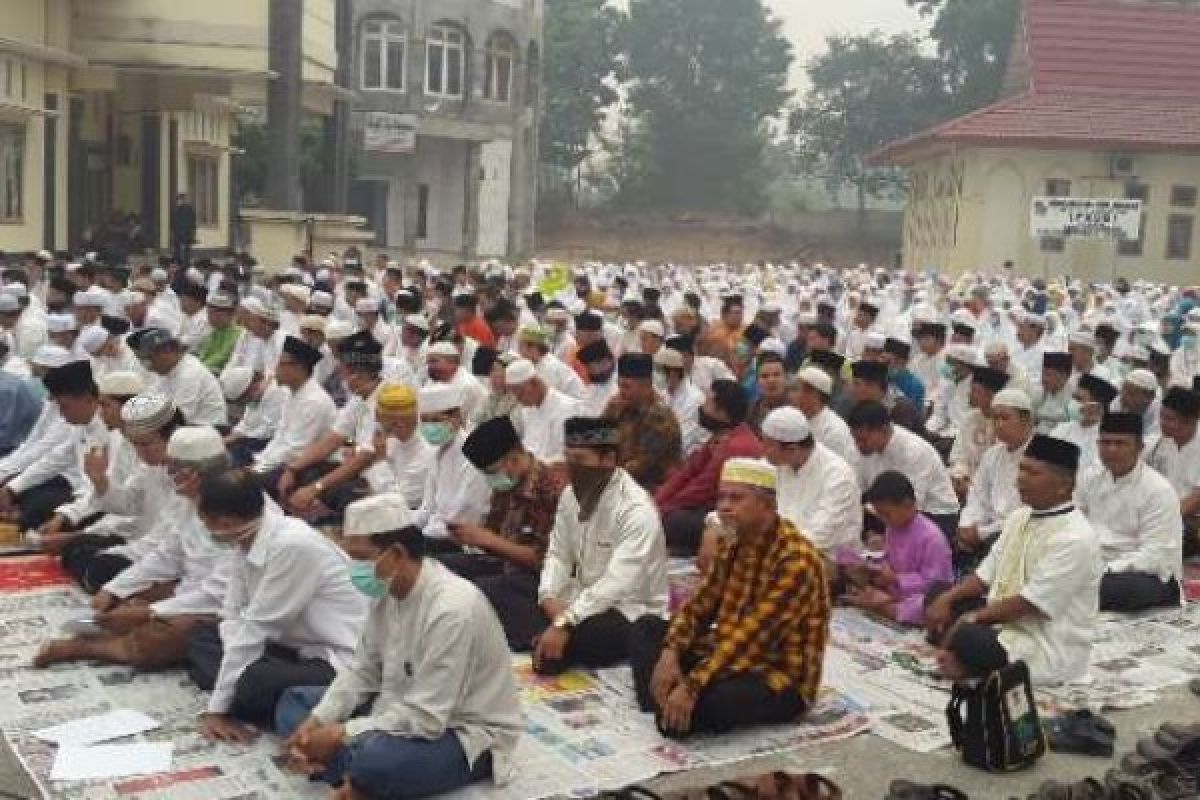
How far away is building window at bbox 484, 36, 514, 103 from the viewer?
114 feet

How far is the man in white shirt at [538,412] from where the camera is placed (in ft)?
24.6

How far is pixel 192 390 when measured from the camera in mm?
7984

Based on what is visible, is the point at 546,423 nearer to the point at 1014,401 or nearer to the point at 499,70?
the point at 1014,401

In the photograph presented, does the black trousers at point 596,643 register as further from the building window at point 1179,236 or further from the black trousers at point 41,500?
the building window at point 1179,236

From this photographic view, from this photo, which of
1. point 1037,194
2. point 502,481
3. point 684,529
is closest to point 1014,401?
point 684,529

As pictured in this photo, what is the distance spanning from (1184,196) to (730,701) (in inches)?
1080

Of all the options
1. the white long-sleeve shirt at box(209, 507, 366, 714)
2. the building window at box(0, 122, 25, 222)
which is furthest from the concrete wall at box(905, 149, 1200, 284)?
the white long-sleeve shirt at box(209, 507, 366, 714)

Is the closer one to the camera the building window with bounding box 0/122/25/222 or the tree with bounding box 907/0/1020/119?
the building window with bounding box 0/122/25/222

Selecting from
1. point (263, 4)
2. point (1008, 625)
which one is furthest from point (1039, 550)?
point (263, 4)

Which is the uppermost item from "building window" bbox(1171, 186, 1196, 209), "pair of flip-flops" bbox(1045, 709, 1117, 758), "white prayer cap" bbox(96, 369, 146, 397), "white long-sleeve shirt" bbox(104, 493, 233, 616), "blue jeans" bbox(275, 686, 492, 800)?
"building window" bbox(1171, 186, 1196, 209)

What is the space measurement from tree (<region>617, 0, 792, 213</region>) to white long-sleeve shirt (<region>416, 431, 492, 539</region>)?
38.3m

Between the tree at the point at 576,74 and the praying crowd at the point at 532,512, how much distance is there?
32.4 m

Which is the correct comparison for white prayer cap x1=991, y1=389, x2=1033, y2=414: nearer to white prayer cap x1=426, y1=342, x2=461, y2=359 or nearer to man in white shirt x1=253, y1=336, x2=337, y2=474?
white prayer cap x1=426, y1=342, x2=461, y2=359

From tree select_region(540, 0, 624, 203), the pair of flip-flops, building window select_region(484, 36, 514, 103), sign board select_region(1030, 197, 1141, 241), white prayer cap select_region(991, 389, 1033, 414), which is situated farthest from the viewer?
tree select_region(540, 0, 624, 203)
